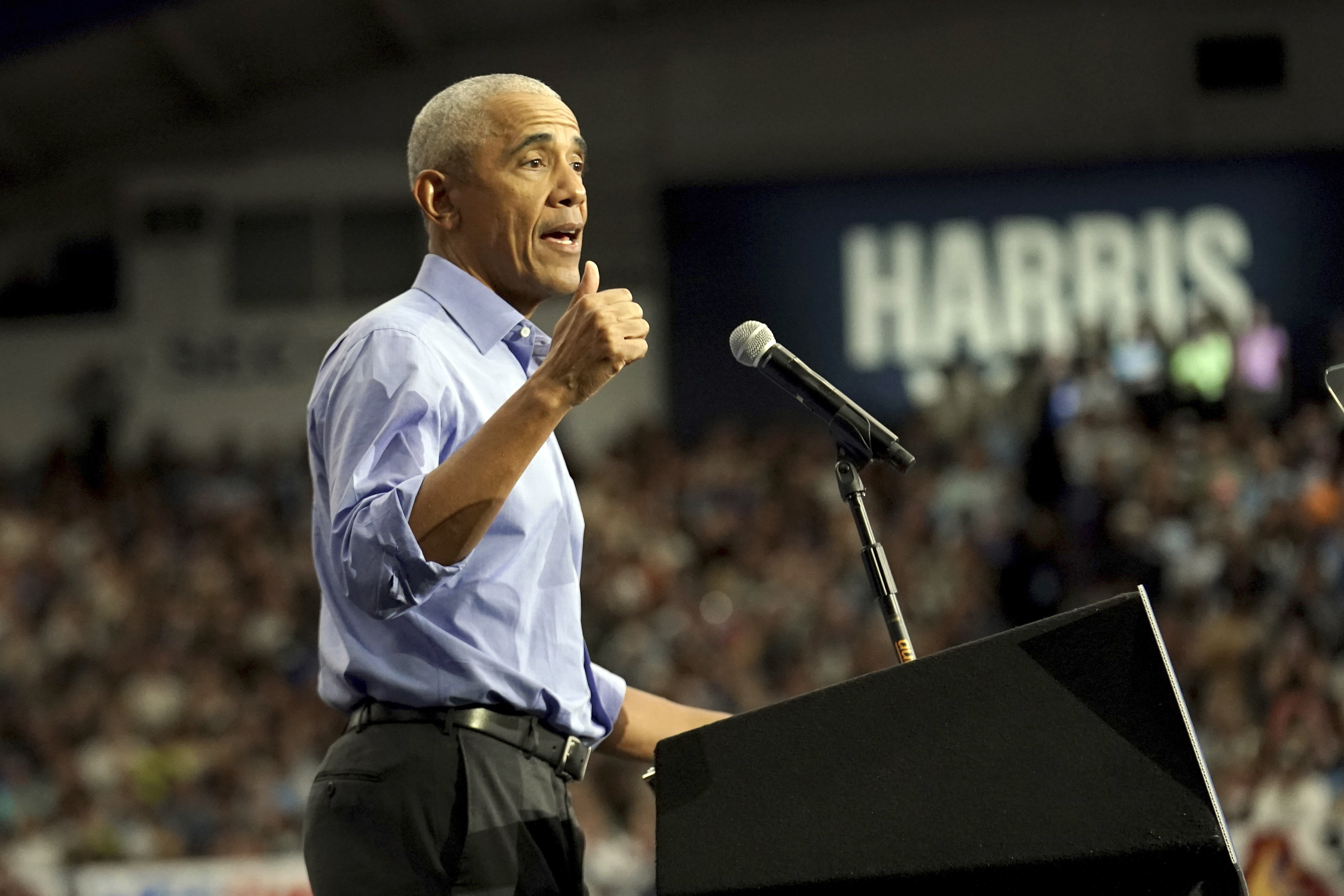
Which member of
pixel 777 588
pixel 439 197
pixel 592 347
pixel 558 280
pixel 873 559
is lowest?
pixel 777 588

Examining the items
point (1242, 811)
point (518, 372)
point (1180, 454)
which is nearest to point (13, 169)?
point (1180, 454)

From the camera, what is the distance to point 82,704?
24.3ft

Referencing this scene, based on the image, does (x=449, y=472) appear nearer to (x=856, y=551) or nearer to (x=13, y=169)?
(x=856, y=551)

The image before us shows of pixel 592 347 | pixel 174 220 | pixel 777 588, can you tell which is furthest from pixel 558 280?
pixel 174 220

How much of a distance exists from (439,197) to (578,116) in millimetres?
10236

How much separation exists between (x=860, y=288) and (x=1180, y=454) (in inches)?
114

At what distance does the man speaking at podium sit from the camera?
1482 millimetres

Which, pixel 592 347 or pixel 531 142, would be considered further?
pixel 531 142

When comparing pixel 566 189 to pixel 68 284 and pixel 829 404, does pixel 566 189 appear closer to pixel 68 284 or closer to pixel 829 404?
pixel 829 404

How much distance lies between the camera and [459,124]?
178 cm

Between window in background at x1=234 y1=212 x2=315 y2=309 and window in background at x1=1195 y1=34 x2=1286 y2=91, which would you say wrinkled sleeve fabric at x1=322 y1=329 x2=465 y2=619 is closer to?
window in background at x1=234 y1=212 x2=315 y2=309

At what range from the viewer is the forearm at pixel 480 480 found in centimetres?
146

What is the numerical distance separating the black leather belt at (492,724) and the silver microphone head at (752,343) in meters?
0.43

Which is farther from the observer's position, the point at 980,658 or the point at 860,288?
the point at 860,288
